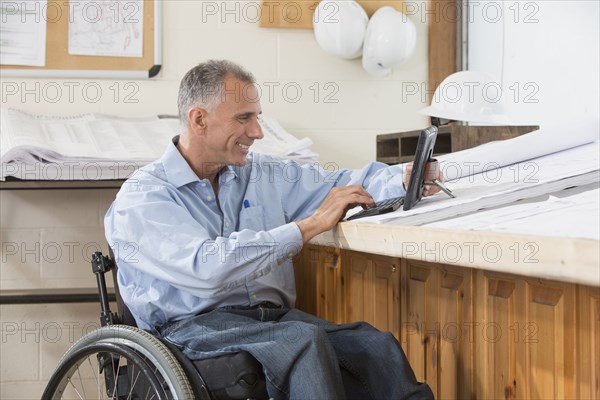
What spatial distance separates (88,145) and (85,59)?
44 cm

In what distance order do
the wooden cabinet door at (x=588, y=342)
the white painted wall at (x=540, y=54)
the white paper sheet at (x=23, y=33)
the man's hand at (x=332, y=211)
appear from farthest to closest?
the white paper sheet at (x=23, y=33), the white painted wall at (x=540, y=54), the man's hand at (x=332, y=211), the wooden cabinet door at (x=588, y=342)

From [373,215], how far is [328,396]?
354mm

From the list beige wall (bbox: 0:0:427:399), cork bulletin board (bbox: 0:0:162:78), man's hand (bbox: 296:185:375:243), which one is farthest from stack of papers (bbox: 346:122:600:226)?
cork bulletin board (bbox: 0:0:162:78)

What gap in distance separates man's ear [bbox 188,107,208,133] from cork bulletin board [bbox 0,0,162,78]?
3.05 ft

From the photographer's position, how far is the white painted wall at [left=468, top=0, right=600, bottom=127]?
2.64 meters

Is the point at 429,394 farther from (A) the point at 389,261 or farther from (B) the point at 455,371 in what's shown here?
(A) the point at 389,261

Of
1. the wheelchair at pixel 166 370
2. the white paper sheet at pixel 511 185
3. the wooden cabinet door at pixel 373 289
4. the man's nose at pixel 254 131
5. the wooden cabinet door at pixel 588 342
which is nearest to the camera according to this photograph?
the wooden cabinet door at pixel 588 342

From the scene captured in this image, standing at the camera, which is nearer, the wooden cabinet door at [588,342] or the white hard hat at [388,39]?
the wooden cabinet door at [588,342]

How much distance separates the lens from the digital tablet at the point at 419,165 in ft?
5.12

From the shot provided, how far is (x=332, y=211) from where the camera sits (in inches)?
64.4

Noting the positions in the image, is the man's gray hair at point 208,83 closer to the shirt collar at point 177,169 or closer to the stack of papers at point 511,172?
the shirt collar at point 177,169

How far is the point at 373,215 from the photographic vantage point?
1.59 m

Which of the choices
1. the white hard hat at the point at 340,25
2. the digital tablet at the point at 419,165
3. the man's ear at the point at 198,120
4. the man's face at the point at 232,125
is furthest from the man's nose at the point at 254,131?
the white hard hat at the point at 340,25

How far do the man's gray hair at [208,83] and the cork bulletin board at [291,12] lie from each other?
0.96m
